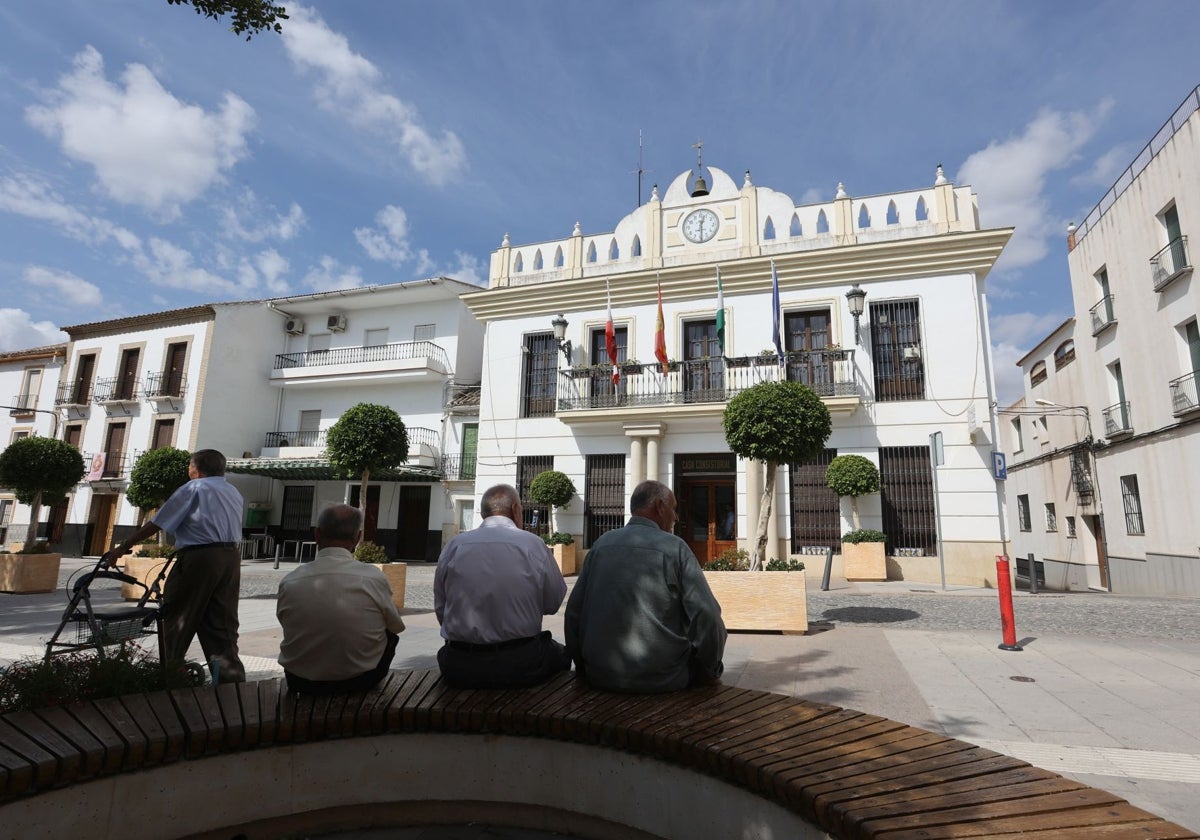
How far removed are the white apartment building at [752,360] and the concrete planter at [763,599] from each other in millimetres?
6246

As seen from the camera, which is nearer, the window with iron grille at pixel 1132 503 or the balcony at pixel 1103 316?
the window with iron grille at pixel 1132 503

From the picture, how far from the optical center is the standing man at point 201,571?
4047 mm

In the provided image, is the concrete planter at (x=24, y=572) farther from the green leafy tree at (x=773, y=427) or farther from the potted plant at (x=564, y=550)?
the green leafy tree at (x=773, y=427)

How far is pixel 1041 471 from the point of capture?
2261 cm

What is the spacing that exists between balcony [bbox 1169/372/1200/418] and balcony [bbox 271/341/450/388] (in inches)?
779

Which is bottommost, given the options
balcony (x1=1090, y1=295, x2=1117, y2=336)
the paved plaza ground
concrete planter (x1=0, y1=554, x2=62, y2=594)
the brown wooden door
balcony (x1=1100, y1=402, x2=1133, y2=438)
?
the paved plaza ground

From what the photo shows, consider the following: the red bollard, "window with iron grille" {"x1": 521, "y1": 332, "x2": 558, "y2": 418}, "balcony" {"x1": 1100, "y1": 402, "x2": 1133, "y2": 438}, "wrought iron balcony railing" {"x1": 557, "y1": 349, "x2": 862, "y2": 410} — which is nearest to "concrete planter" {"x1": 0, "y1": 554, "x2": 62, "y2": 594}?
"window with iron grille" {"x1": 521, "y1": 332, "x2": 558, "y2": 418}

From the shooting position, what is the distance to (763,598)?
7.71 metres

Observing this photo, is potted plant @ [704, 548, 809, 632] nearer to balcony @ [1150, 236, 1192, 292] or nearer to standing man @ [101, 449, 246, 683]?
standing man @ [101, 449, 246, 683]

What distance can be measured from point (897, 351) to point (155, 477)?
16.8 metres

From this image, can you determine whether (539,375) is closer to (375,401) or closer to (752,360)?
(752,360)

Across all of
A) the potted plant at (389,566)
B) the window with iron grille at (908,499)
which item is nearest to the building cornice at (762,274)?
the window with iron grille at (908,499)

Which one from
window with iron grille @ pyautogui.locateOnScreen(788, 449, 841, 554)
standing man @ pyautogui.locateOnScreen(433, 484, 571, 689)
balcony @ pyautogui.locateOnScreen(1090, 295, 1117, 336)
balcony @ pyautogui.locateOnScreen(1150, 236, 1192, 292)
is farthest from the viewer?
balcony @ pyautogui.locateOnScreen(1090, 295, 1117, 336)

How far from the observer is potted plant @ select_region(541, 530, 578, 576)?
1499 cm
